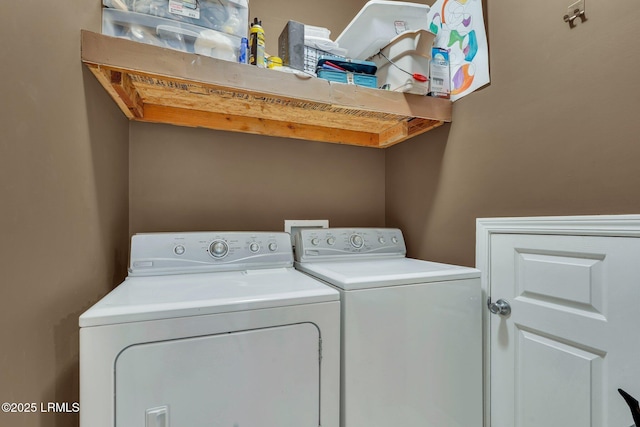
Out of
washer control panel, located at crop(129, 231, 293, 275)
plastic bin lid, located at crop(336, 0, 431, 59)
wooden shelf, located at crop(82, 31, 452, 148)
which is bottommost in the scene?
washer control panel, located at crop(129, 231, 293, 275)

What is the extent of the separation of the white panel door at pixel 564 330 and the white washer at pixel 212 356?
0.79 metres

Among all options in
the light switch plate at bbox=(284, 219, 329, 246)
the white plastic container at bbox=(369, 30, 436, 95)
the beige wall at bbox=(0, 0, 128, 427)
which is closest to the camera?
the beige wall at bbox=(0, 0, 128, 427)

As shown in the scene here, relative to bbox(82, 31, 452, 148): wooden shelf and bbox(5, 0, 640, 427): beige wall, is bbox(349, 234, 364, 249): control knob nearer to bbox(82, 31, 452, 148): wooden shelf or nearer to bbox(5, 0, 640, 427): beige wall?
bbox(5, 0, 640, 427): beige wall

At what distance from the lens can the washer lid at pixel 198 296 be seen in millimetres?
779

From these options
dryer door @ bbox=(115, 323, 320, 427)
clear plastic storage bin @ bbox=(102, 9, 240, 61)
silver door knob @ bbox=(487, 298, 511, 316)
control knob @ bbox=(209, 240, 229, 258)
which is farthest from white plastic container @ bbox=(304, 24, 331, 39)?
silver door knob @ bbox=(487, 298, 511, 316)

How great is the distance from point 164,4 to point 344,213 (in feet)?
4.76

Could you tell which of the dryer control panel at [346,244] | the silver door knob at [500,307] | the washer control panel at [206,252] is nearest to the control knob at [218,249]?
the washer control panel at [206,252]

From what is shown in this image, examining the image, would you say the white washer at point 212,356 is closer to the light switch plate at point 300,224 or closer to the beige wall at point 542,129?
the light switch plate at point 300,224

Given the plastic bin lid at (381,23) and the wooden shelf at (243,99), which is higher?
the plastic bin lid at (381,23)

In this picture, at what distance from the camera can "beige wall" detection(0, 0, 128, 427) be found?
68 cm

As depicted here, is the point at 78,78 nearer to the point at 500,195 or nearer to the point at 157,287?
the point at 157,287

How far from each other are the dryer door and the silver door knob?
84cm

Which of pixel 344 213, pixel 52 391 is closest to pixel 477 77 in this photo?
pixel 344 213

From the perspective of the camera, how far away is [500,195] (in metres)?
1.26
